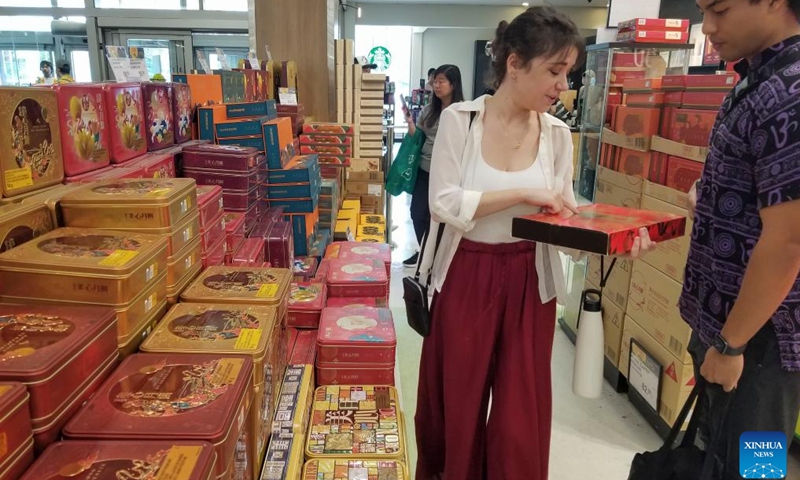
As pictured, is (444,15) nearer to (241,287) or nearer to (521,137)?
(521,137)

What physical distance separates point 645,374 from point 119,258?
2.21 meters

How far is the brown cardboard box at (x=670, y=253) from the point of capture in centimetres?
223

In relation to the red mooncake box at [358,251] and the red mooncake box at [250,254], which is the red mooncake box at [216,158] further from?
the red mooncake box at [358,251]

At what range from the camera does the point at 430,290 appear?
1709 mm

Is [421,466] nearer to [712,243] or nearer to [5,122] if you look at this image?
[712,243]

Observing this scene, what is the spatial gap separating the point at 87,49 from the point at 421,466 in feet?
25.8

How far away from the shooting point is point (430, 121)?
420 centimetres

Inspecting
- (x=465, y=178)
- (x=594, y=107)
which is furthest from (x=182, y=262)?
(x=594, y=107)

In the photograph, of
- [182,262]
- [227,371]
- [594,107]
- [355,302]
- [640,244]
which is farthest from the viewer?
[594,107]

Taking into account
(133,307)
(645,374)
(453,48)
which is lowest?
(645,374)

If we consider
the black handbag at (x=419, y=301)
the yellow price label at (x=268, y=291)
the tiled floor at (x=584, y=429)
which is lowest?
the tiled floor at (x=584, y=429)

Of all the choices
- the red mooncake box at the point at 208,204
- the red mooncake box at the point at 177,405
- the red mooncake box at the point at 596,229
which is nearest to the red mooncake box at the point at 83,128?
the red mooncake box at the point at 208,204

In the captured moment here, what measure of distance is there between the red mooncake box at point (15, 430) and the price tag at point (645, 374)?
2272mm

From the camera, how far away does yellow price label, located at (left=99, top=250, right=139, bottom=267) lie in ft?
3.73
